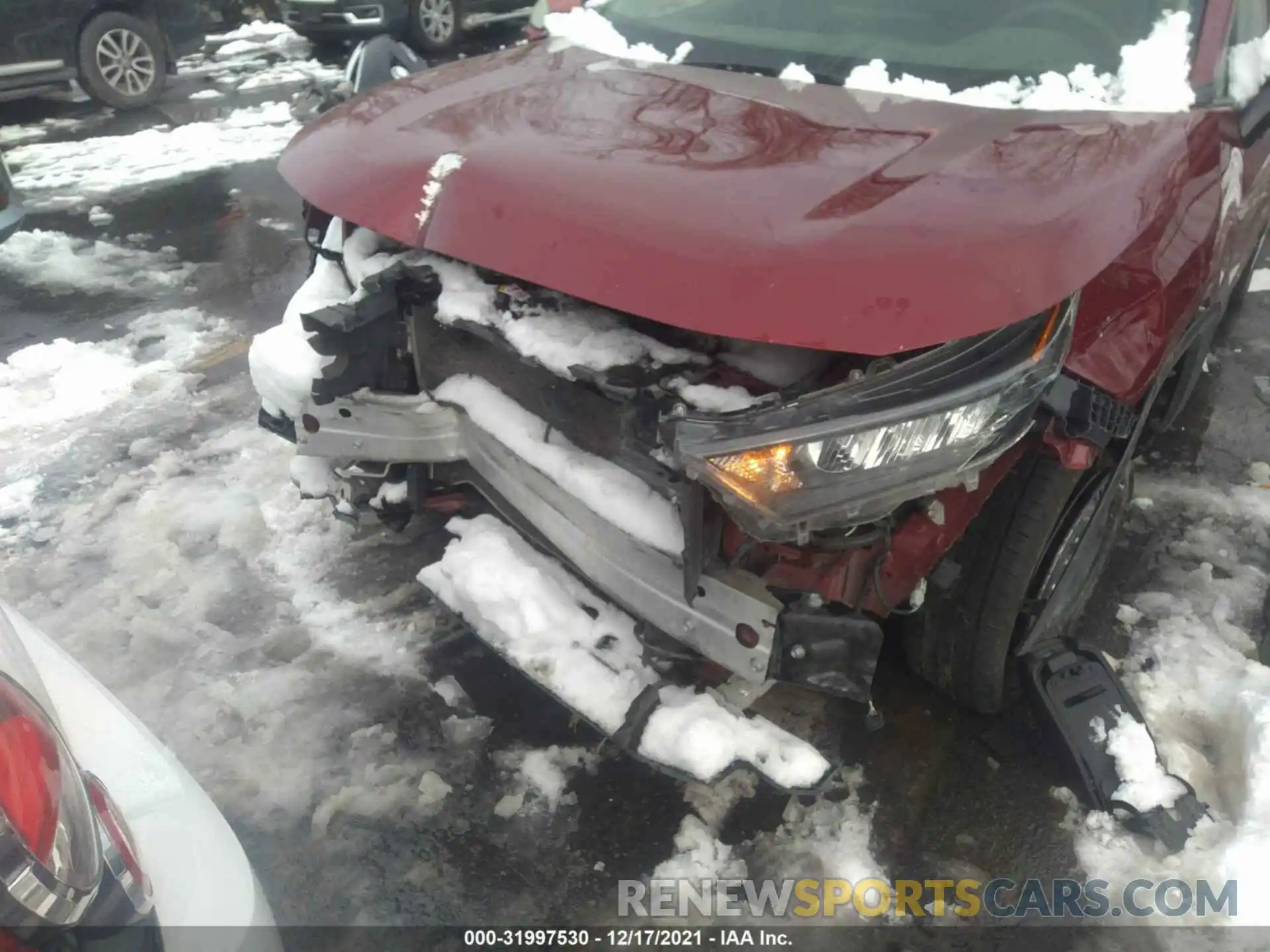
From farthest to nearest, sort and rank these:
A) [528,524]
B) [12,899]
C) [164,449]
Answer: [164,449]
[528,524]
[12,899]

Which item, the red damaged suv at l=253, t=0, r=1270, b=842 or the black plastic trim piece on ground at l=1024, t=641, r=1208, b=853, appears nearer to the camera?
the red damaged suv at l=253, t=0, r=1270, b=842

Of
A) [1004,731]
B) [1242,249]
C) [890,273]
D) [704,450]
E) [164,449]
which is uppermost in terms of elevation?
[890,273]

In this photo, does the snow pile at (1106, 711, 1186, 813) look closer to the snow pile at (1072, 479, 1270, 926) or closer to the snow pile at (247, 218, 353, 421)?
the snow pile at (1072, 479, 1270, 926)

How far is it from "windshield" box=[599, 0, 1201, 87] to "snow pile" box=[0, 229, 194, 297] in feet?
11.5

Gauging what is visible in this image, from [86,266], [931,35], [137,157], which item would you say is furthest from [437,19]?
[931,35]

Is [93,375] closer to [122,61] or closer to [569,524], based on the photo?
[569,524]

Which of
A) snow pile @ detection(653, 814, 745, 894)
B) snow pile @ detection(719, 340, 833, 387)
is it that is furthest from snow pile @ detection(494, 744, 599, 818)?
snow pile @ detection(719, 340, 833, 387)

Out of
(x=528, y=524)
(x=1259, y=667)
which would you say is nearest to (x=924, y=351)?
(x=528, y=524)

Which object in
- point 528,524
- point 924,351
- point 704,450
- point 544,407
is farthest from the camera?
point 528,524

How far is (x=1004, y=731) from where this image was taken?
2414 mm

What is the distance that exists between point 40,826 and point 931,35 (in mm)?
2584

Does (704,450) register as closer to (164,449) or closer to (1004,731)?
(1004,731)

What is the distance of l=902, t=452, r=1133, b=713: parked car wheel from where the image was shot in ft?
6.67

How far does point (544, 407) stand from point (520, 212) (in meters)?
0.46
